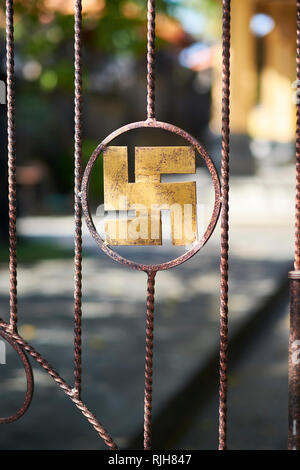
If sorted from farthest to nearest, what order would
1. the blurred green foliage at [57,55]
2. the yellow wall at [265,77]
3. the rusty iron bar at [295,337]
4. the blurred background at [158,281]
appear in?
the yellow wall at [265,77]
the blurred green foliage at [57,55]
the blurred background at [158,281]
the rusty iron bar at [295,337]

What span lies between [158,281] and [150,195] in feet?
16.2

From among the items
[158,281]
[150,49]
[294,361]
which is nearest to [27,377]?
[294,361]

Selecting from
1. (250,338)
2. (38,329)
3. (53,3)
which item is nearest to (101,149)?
(38,329)

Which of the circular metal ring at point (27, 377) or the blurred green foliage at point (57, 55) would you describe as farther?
the blurred green foliage at point (57, 55)

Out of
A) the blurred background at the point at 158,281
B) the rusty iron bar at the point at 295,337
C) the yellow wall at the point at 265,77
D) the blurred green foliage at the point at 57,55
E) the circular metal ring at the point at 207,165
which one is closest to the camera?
the circular metal ring at the point at 207,165

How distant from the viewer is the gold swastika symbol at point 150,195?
1359 mm

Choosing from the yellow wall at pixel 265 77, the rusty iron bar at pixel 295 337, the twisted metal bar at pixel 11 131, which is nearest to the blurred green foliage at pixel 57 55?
the yellow wall at pixel 265 77

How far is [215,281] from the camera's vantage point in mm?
6293

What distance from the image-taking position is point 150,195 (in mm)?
1384

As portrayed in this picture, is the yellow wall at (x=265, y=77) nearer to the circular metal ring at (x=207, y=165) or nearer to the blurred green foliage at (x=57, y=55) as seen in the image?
the blurred green foliage at (x=57, y=55)

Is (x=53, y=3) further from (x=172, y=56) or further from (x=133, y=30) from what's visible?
(x=172, y=56)

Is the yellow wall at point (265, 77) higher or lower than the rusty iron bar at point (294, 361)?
higher

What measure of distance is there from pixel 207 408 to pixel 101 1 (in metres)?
3.98

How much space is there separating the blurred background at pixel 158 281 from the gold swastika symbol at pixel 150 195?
1316mm
